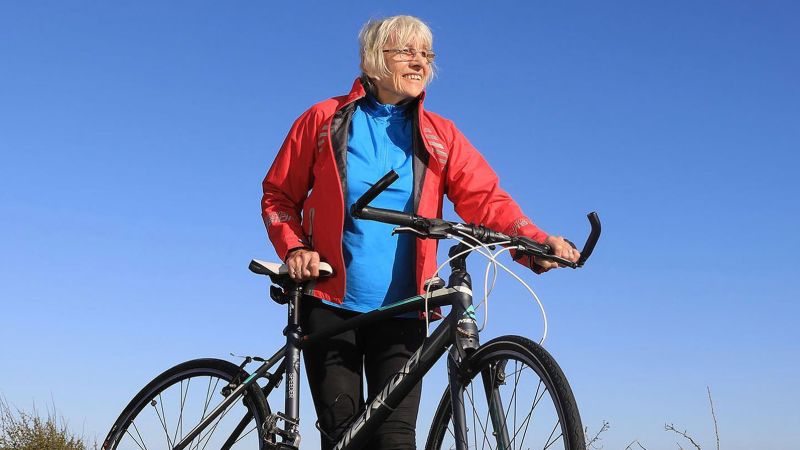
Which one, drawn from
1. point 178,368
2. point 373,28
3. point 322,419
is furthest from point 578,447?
point 178,368

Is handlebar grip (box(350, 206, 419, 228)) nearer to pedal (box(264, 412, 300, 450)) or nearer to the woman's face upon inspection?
the woman's face

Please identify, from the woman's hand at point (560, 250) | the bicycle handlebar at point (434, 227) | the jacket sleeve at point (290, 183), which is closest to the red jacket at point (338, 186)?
the jacket sleeve at point (290, 183)

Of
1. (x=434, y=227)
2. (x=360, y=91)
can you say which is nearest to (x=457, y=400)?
(x=434, y=227)

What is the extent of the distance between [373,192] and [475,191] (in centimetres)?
107

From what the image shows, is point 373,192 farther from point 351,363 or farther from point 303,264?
point 351,363

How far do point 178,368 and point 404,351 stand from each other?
58.1 inches

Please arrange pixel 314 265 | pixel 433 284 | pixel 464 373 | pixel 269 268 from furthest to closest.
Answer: pixel 269 268 → pixel 314 265 → pixel 433 284 → pixel 464 373

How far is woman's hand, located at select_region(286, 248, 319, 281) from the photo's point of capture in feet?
13.8

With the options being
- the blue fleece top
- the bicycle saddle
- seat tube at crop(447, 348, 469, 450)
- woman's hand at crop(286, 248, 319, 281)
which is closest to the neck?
the blue fleece top

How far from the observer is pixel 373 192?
3.47 meters

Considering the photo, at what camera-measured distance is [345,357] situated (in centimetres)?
427

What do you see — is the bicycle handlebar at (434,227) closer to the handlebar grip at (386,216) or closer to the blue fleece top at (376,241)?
the handlebar grip at (386,216)

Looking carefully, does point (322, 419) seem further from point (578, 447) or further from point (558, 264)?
point (578, 447)

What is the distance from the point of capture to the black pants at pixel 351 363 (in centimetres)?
420
